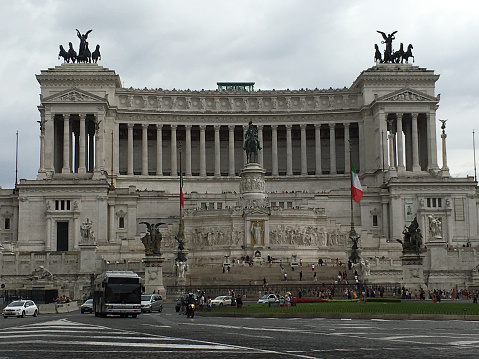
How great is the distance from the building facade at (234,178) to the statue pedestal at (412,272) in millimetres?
7655

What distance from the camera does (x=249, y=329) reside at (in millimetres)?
35531

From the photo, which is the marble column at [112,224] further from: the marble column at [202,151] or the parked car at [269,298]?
the parked car at [269,298]

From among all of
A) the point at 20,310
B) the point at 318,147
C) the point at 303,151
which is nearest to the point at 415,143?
the point at 318,147

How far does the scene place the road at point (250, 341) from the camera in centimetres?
2367

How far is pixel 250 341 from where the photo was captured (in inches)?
1121

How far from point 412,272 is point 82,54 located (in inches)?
2944

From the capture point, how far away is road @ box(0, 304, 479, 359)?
2367 cm

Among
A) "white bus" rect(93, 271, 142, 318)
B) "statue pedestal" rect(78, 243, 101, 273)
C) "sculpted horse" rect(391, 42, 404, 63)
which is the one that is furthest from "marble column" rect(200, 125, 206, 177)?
"white bus" rect(93, 271, 142, 318)

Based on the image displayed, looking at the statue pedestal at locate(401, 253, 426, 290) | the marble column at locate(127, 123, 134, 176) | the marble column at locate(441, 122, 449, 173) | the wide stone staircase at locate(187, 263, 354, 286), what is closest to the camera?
the statue pedestal at locate(401, 253, 426, 290)

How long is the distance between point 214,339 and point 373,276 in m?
54.9

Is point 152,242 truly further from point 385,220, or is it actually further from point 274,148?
point 274,148

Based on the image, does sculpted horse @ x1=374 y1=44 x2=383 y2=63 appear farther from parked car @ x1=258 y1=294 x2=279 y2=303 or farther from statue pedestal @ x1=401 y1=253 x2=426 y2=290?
parked car @ x1=258 y1=294 x2=279 y2=303

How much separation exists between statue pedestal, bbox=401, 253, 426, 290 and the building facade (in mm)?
7655

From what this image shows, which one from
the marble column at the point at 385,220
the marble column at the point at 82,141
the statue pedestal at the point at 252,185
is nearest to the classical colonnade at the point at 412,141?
the marble column at the point at 385,220
